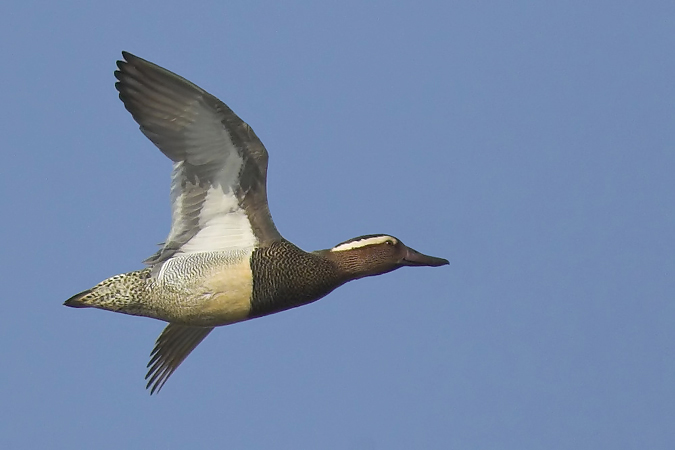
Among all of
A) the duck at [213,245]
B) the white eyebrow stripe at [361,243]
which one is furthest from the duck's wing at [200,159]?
the white eyebrow stripe at [361,243]

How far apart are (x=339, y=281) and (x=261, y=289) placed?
49 cm

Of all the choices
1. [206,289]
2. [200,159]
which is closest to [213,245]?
[206,289]

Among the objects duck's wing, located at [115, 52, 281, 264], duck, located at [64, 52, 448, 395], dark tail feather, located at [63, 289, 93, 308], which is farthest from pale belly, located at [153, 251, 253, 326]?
dark tail feather, located at [63, 289, 93, 308]

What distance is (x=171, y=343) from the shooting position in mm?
7949

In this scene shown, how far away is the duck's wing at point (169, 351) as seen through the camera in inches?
313

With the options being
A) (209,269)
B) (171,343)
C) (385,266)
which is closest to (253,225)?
(209,269)

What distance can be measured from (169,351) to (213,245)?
1.35 metres

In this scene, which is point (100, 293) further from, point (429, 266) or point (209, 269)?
point (429, 266)

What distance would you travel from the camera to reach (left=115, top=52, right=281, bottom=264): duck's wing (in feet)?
21.4

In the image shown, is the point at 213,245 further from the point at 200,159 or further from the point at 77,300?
the point at 77,300

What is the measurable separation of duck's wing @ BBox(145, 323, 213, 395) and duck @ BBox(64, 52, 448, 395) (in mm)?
1023

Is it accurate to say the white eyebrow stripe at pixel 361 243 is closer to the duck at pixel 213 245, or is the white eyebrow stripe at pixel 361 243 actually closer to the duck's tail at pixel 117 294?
the duck at pixel 213 245

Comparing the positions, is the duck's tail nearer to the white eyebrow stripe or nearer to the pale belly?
the pale belly

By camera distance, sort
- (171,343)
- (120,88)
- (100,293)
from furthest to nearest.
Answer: (171,343) → (100,293) → (120,88)
